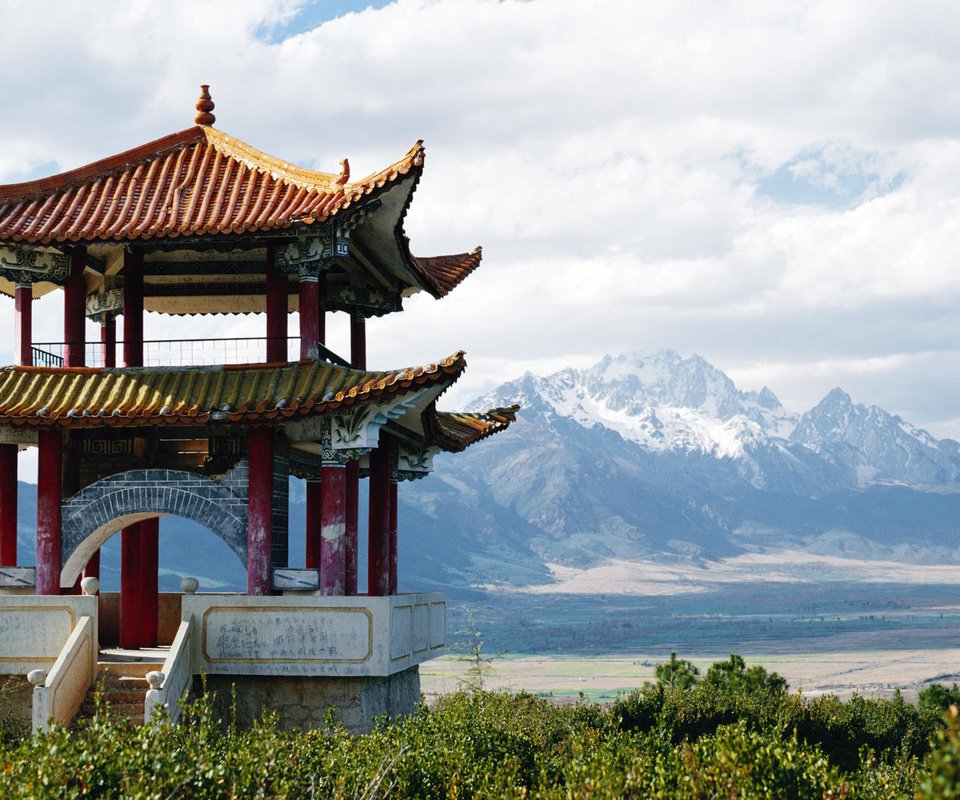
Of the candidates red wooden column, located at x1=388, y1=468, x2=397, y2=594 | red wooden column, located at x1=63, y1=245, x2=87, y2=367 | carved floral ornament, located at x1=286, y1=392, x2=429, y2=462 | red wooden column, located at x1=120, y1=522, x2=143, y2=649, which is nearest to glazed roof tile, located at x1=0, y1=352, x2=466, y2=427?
carved floral ornament, located at x1=286, y1=392, x2=429, y2=462

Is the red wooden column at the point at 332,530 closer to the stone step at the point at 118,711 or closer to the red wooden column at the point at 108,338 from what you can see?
the stone step at the point at 118,711

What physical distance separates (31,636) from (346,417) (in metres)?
6.40

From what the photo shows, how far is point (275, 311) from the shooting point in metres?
28.9

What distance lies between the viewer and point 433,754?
845 inches

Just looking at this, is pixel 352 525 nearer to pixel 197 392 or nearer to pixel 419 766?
pixel 197 392

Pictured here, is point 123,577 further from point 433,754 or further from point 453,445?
point 433,754

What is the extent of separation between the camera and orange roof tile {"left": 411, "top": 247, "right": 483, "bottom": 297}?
33.6 m

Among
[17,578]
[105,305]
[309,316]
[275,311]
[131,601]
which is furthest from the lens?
[105,305]

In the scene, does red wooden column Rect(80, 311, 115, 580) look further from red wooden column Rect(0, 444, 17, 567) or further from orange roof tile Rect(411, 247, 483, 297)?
orange roof tile Rect(411, 247, 483, 297)

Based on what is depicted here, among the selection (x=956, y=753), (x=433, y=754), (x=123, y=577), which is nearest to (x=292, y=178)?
(x=123, y=577)

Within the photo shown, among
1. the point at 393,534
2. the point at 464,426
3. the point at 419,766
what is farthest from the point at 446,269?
the point at 419,766

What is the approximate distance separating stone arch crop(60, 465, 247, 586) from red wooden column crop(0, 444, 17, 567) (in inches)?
65.3

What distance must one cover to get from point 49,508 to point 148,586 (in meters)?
4.04

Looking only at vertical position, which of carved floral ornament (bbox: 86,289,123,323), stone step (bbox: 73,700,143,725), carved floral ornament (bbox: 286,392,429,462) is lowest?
stone step (bbox: 73,700,143,725)
